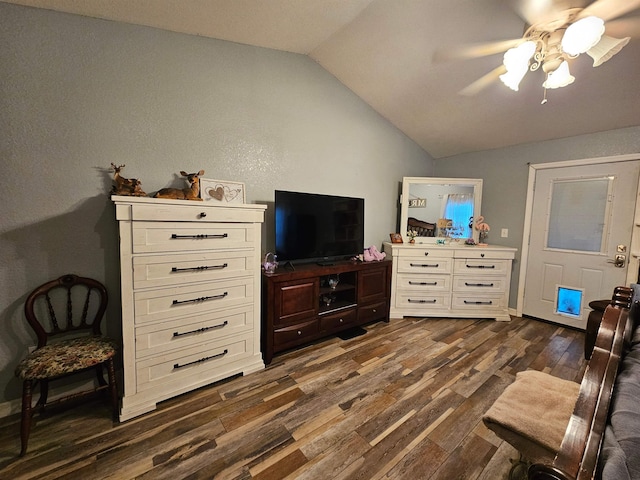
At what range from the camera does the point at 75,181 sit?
1646mm

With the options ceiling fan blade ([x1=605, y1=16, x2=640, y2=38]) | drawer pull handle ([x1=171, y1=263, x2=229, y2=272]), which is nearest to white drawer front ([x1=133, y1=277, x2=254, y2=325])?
drawer pull handle ([x1=171, y1=263, x2=229, y2=272])

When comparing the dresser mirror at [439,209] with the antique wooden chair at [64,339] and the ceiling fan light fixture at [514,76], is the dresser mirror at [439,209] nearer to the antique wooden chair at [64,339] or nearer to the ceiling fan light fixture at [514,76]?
the ceiling fan light fixture at [514,76]

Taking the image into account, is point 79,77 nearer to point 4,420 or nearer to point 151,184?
point 151,184

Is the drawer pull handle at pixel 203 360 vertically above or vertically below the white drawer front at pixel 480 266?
below

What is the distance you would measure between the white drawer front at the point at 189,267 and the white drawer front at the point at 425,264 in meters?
1.89

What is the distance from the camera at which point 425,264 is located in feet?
10.1

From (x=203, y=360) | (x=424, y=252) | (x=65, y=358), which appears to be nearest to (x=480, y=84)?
(x=424, y=252)

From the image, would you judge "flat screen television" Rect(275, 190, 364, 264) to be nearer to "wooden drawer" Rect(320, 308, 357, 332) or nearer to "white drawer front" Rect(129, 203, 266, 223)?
"white drawer front" Rect(129, 203, 266, 223)

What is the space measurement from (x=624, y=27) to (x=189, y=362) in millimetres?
3650

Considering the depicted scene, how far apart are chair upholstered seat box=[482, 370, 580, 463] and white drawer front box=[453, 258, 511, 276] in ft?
6.20

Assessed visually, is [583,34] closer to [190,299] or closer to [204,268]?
[204,268]

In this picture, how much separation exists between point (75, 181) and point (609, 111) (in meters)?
4.54

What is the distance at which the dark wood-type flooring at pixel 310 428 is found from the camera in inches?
49.6

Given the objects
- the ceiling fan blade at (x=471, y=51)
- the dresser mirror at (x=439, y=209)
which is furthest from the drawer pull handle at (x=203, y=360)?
the ceiling fan blade at (x=471, y=51)
